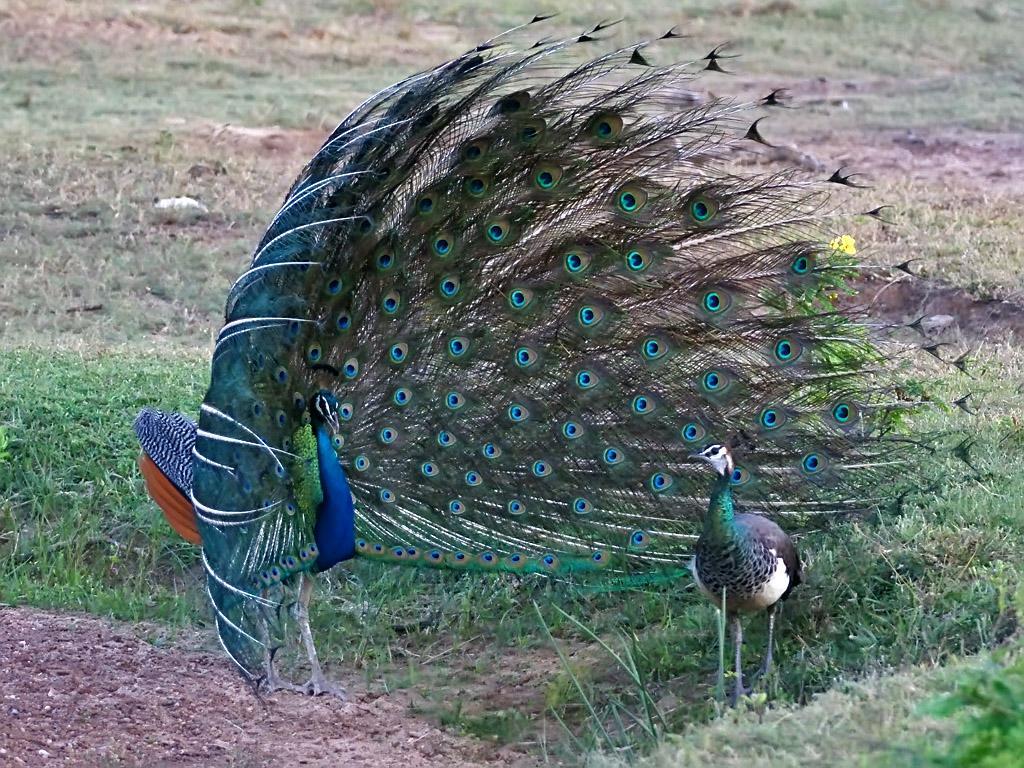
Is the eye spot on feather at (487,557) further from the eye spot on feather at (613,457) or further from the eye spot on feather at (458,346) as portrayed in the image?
the eye spot on feather at (458,346)

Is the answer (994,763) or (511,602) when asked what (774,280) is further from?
(994,763)

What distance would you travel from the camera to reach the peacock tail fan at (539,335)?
496cm

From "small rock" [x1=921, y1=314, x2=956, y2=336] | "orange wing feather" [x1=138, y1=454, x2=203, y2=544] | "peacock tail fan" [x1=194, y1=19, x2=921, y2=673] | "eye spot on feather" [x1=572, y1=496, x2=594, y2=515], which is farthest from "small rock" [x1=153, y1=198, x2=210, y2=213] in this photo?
"eye spot on feather" [x1=572, y1=496, x2=594, y2=515]

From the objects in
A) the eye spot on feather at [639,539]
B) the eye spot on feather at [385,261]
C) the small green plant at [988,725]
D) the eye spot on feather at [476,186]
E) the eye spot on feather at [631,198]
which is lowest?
the eye spot on feather at [639,539]

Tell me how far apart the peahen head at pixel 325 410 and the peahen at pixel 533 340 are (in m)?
0.20

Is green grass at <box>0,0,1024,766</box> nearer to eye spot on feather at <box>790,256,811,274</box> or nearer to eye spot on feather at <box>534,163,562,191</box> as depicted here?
eye spot on feather at <box>790,256,811,274</box>

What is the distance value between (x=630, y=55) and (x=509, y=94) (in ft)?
1.37

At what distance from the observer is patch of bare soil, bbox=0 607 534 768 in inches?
181

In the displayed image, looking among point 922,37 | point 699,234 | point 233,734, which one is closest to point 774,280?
point 699,234

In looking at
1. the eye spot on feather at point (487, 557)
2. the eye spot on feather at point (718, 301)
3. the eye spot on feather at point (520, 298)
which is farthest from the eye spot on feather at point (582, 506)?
the eye spot on feather at point (718, 301)

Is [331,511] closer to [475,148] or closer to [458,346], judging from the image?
[458,346]

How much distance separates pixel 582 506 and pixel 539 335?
607 millimetres

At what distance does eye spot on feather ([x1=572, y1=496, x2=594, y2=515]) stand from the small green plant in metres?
2.28

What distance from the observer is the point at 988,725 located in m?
2.88
